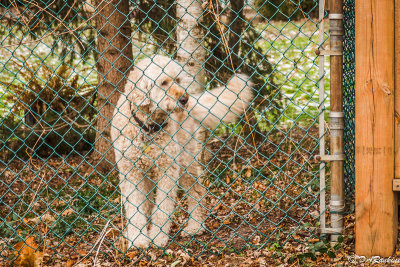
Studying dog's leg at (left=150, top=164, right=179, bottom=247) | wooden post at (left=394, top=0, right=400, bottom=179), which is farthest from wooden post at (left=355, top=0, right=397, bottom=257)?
dog's leg at (left=150, top=164, right=179, bottom=247)

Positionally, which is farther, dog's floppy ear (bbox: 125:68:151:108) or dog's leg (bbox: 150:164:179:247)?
dog's leg (bbox: 150:164:179:247)

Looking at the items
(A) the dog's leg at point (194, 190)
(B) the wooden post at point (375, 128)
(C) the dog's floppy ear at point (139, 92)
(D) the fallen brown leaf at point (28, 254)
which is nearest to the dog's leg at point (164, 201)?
(A) the dog's leg at point (194, 190)

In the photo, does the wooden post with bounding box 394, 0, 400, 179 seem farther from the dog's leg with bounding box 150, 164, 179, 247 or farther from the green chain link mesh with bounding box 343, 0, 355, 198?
the dog's leg with bounding box 150, 164, 179, 247

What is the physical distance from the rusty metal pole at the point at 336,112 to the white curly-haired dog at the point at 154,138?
2.79 ft

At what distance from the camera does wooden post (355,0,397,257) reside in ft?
8.91

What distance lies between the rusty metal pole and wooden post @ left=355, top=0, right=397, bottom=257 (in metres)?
0.10

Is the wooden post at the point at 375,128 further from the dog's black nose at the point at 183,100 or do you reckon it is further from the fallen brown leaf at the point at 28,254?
the fallen brown leaf at the point at 28,254

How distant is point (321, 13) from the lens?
9.21 ft

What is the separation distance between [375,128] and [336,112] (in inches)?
9.7

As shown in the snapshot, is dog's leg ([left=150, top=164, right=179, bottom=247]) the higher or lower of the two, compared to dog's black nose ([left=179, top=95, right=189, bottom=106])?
lower

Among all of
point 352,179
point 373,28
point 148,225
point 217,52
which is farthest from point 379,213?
point 217,52

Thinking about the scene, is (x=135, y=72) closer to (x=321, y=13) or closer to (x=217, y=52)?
(x=321, y=13)

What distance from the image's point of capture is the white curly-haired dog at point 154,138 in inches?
145

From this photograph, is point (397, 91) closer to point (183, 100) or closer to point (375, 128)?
point (375, 128)
